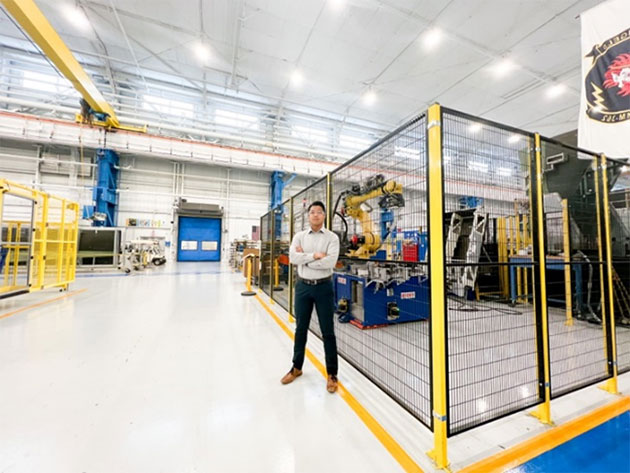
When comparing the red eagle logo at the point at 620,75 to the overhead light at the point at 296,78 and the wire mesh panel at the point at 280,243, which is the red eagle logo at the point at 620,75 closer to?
the wire mesh panel at the point at 280,243

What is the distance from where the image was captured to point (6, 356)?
262 centimetres

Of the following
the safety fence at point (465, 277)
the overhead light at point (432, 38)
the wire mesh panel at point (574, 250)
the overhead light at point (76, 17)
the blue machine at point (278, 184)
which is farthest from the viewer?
the blue machine at point (278, 184)

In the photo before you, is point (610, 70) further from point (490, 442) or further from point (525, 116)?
point (525, 116)

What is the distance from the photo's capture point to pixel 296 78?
387 inches

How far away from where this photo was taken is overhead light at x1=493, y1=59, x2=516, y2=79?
8359 mm

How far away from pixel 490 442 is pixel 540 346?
0.74 m

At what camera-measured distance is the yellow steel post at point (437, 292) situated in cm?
142

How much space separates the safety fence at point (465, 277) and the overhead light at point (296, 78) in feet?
23.6

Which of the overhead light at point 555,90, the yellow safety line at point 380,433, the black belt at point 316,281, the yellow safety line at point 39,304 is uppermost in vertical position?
the overhead light at point 555,90

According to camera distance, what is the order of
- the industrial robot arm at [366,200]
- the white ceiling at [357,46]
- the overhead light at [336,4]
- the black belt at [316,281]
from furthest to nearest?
1. the white ceiling at [357,46]
2. the overhead light at [336,4]
3. the industrial robot arm at [366,200]
4. the black belt at [316,281]

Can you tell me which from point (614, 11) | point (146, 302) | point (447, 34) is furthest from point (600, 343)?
point (447, 34)

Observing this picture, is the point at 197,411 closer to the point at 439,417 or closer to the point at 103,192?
the point at 439,417

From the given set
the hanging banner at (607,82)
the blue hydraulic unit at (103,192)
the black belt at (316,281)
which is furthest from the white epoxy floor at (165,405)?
the blue hydraulic unit at (103,192)

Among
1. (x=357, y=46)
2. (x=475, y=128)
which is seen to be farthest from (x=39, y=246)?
(x=357, y=46)
